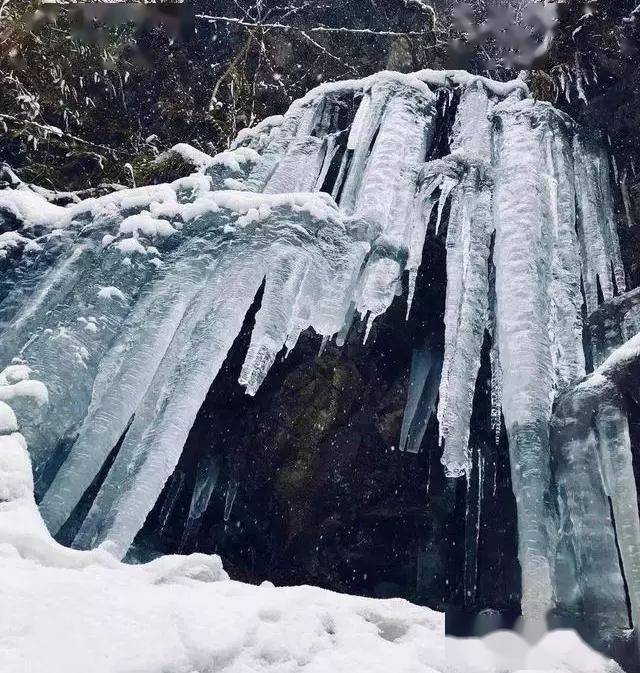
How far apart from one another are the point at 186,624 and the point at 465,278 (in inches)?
139

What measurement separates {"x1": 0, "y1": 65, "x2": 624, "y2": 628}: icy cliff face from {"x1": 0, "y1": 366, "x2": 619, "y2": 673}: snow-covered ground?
528 millimetres

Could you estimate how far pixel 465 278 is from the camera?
16.3 ft

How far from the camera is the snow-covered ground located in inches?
75.0

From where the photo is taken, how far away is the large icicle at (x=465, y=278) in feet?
13.6

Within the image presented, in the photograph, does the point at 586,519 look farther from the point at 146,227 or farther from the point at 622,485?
the point at 146,227

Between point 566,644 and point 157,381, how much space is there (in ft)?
8.85

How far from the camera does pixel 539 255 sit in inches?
195

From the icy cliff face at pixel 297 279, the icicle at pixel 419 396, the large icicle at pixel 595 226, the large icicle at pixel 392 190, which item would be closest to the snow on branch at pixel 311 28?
the icy cliff face at pixel 297 279

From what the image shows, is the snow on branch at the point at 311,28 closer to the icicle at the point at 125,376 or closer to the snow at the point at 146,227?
the snow at the point at 146,227

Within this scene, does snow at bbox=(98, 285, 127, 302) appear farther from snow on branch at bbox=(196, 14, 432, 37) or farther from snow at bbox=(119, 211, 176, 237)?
snow on branch at bbox=(196, 14, 432, 37)

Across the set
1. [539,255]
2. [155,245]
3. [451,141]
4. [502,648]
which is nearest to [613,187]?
[451,141]

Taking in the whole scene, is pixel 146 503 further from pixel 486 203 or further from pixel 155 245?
pixel 486 203

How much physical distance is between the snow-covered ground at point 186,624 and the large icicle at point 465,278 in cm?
136

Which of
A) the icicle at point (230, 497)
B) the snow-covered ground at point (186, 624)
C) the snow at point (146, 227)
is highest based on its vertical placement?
the snow at point (146, 227)
